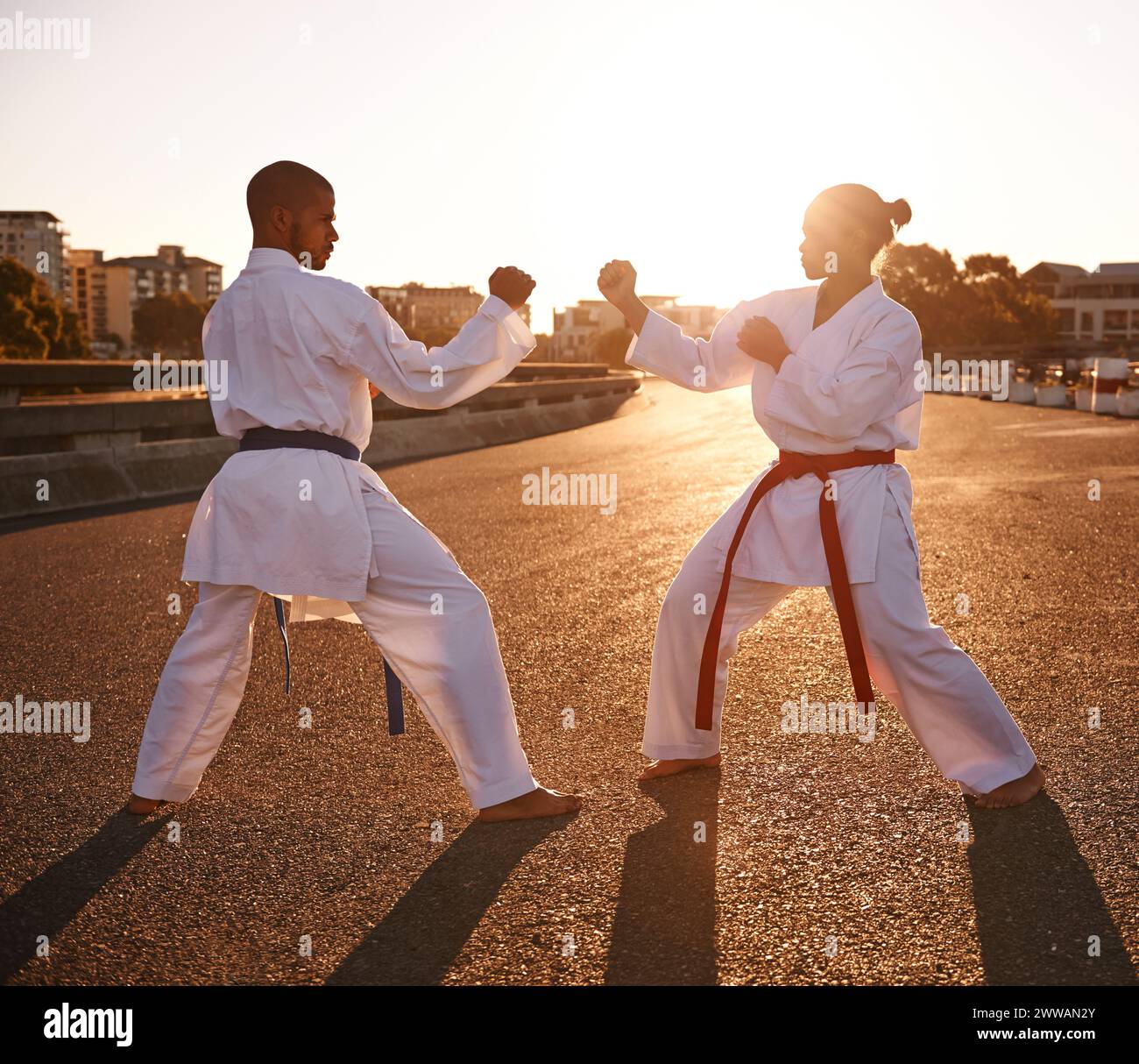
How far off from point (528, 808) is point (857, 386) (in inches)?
62.2

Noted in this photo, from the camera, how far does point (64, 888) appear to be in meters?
3.71

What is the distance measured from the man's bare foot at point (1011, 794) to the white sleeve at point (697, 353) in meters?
1.50

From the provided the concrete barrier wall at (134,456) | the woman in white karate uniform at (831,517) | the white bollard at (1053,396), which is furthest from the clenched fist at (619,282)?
the white bollard at (1053,396)

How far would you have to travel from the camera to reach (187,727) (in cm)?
429

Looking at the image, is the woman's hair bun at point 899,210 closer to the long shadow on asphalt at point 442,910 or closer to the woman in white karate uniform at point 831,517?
the woman in white karate uniform at point 831,517

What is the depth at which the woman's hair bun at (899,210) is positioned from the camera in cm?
448

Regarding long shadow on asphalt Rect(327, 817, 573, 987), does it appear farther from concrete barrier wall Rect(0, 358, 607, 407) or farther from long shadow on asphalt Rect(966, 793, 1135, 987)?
concrete barrier wall Rect(0, 358, 607, 407)

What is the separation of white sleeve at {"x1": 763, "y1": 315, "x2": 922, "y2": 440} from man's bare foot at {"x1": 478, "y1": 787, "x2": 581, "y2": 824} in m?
1.34

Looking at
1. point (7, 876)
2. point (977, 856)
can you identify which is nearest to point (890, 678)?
point (977, 856)

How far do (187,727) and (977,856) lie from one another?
230 centimetres

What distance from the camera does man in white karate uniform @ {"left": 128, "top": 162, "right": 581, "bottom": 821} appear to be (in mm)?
4051

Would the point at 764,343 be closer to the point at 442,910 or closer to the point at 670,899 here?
Result: the point at 670,899

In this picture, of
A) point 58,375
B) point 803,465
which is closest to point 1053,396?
point 58,375
